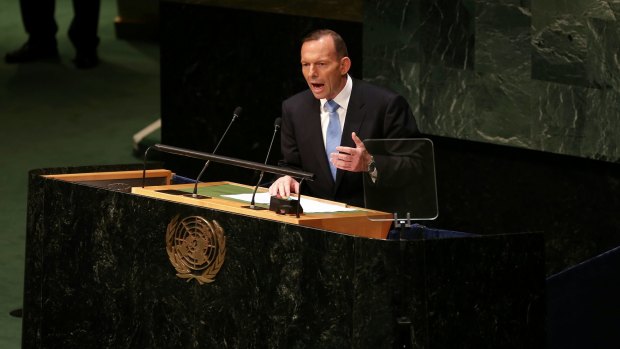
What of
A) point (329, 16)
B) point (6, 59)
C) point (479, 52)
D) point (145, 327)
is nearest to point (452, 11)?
point (479, 52)

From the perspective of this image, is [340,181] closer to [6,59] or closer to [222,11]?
[222,11]

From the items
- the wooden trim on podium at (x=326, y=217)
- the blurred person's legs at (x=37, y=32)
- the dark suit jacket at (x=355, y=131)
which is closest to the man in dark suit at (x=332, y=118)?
the dark suit jacket at (x=355, y=131)

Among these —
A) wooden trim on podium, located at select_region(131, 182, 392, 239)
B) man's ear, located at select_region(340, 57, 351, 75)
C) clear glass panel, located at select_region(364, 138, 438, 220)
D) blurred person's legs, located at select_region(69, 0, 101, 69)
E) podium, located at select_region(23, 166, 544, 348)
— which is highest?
blurred person's legs, located at select_region(69, 0, 101, 69)

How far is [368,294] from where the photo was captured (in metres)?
4.51

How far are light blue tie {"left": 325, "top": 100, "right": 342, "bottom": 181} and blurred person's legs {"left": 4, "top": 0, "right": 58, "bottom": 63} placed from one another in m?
6.24

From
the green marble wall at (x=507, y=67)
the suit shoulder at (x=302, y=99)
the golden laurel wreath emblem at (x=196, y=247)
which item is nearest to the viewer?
the golden laurel wreath emblem at (x=196, y=247)

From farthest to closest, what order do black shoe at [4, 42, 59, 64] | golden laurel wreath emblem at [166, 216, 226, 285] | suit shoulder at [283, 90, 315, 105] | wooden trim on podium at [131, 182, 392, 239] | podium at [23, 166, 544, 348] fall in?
black shoe at [4, 42, 59, 64], suit shoulder at [283, 90, 315, 105], golden laurel wreath emblem at [166, 216, 226, 285], wooden trim on podium at [131, 182, 392, 239], podium at [23, 166, 544, 348]

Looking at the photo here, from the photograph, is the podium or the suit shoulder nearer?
the podium

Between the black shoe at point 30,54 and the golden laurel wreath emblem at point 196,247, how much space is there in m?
7.13

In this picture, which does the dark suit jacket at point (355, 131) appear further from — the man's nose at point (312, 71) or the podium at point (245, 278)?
the podium at point (245, 278)

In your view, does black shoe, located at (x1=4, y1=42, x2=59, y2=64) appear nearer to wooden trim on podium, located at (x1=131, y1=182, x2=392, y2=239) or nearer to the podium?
the podium

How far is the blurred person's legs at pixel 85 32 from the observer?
11555mm

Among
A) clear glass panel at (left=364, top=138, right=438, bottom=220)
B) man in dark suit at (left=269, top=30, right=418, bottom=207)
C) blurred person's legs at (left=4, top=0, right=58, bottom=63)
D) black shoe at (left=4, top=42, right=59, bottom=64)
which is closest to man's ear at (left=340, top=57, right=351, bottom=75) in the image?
man in dark suit at (left=269, top=30, right=418, bottom=207)

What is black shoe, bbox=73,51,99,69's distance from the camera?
1177 centimetres
